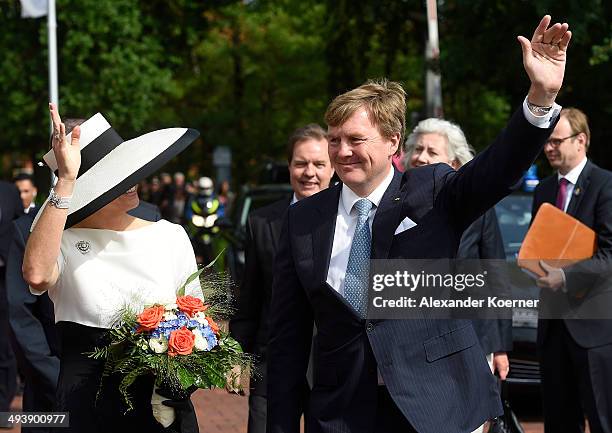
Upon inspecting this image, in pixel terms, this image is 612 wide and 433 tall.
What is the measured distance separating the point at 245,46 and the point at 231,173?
562 cm

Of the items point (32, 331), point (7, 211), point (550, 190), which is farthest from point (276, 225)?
point (7, 211)

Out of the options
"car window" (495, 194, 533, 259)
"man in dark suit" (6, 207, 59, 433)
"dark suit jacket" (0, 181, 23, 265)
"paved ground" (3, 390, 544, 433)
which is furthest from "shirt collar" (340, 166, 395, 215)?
"dark suit jacket" (0, 181, 23, 265)

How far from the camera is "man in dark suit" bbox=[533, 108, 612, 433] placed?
6.25m

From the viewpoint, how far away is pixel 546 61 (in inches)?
133

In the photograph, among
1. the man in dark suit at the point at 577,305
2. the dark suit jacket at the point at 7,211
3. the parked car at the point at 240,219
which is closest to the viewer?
the man in dark suit at the point at 577,305

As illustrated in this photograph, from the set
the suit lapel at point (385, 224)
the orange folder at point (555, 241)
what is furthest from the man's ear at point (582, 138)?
the suit lapel at point (385, 224)

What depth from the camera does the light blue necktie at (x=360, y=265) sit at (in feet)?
12.6

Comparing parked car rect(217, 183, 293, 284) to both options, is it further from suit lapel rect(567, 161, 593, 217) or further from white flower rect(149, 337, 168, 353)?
white flower rect(149, 337, 168, 353)

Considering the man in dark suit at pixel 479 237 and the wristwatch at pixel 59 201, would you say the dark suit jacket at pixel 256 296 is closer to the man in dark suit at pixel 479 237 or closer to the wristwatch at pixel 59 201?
the man in dark suit at pixel 479 237

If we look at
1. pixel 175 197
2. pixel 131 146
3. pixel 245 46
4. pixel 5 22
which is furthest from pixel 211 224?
pixel 245 46

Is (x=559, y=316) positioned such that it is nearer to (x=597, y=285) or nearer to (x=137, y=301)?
(x=597, y=285)

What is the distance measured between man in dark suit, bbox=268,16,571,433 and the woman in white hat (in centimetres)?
62

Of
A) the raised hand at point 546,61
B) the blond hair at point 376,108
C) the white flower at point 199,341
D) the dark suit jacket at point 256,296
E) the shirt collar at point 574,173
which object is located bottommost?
the dark suit jacket at point 256,296

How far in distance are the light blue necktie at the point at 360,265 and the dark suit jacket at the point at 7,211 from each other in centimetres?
647
